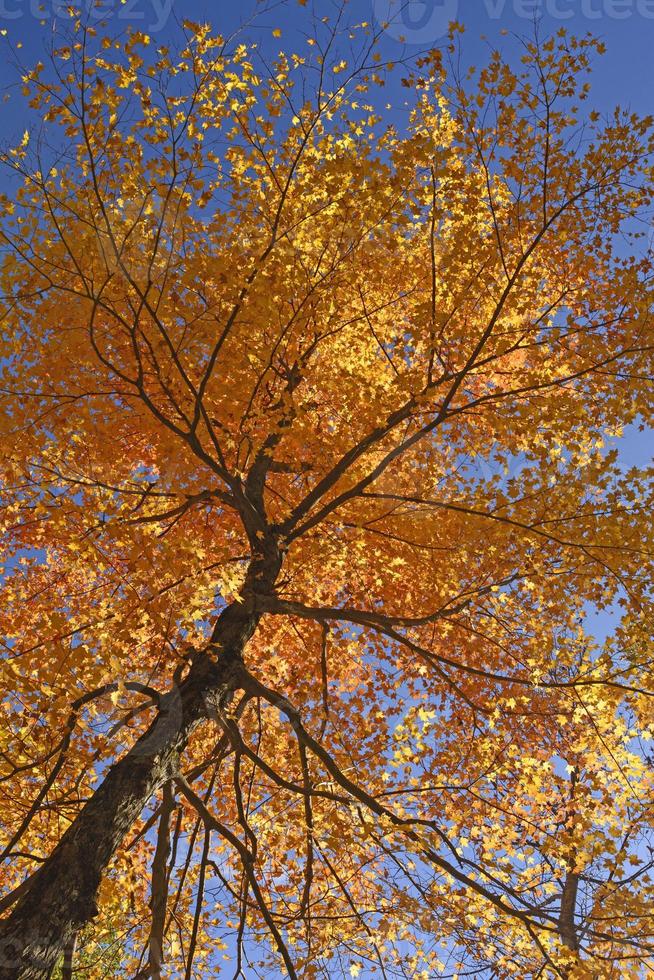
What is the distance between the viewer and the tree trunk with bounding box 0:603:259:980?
3.32 metres

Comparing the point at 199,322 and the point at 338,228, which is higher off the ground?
the point at 338,228

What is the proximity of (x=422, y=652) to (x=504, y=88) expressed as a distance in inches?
171

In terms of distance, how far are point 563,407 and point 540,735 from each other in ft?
14.2

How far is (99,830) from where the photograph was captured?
3781 millimetres

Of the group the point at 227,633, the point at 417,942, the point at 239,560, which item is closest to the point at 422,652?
the point at 227,633

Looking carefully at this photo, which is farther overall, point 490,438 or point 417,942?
point 490,438

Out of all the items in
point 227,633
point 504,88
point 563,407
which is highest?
point 504,88

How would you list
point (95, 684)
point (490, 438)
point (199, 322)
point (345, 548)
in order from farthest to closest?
point (490, 438)
point (345, 548)
point (199, 322)
point (95, 684)

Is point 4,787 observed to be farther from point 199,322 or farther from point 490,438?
point 490,438

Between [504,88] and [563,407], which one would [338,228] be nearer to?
[504,88]

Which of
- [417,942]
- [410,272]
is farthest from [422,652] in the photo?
[410,272]

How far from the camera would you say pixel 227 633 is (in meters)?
5.16

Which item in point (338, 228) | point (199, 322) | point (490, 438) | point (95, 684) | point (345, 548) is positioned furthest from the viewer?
point (490, 438)

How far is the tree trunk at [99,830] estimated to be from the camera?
10.9ft
